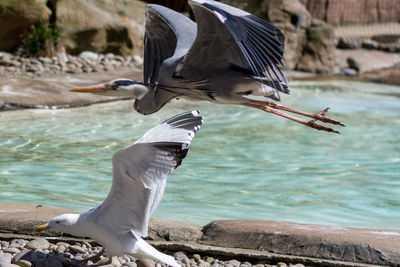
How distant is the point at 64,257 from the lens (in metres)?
2.89

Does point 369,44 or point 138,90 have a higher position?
point 138,90

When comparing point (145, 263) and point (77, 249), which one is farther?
point (77, 249)

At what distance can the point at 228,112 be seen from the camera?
7516 mm

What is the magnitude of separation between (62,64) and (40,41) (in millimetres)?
721

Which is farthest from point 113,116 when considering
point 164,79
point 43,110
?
point 164,79

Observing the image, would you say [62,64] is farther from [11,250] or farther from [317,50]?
[11,250]

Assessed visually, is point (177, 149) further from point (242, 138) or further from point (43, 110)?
point (43, 110)

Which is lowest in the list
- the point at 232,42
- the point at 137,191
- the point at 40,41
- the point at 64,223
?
the point at 40,41

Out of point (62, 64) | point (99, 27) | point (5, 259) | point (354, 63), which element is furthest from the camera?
point (354, 63)

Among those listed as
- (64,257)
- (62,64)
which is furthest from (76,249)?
(62,64)

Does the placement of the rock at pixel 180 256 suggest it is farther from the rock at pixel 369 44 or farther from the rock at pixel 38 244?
the rock at pixel 369 44

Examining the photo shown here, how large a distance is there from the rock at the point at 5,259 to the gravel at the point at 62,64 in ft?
18.6

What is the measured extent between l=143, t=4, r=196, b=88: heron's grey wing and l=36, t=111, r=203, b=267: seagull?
114cm

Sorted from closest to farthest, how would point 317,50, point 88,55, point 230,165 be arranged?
1. point 230,165
2. point 88,55
3. point 317,50
